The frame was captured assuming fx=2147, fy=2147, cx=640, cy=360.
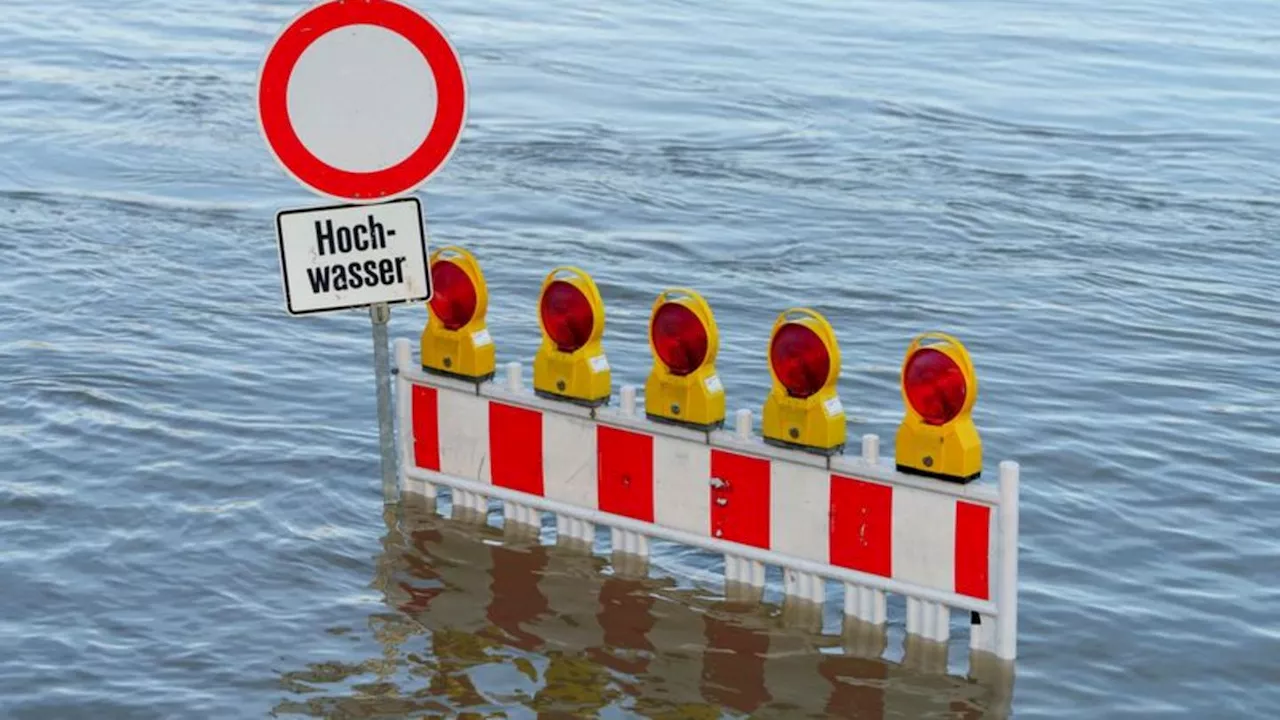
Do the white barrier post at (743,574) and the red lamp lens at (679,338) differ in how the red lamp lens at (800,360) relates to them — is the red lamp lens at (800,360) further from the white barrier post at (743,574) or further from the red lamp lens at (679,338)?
the white barrier post at (743,574)

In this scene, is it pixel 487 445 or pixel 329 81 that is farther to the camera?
pixel 487 445

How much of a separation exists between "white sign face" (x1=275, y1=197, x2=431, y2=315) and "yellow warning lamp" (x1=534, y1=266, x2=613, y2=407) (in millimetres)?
451

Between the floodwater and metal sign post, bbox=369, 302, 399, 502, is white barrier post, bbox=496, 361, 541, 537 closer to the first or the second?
the floodwater

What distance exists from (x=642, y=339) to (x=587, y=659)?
12.9 ft

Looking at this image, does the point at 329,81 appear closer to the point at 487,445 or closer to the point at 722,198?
the point at 487,445

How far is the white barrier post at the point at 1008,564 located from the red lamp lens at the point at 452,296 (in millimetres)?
2077

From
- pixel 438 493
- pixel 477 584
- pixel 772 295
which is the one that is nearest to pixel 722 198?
pixel 772 295

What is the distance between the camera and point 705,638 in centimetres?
686

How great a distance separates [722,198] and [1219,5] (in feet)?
36.0

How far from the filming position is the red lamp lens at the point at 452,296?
7.50 meters

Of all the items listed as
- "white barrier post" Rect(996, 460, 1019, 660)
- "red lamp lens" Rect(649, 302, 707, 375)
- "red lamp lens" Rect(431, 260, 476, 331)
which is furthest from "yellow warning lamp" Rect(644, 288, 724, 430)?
"white barrier post" Rect(996, 460, 1019, 660)

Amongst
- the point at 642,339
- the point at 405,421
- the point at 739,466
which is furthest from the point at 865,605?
the point at 642,339

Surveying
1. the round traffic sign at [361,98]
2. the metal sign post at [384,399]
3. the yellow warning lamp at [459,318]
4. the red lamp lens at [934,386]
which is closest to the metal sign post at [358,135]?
the round traffic sign at [361,98]

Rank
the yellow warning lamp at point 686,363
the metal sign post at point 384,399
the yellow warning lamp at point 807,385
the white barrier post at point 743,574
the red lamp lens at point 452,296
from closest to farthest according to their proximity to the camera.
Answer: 1. the yellow warning lamp at point 807,385
2. the yellow warning lamp at point 686,363
3. the white barrier post at point 743,574
4. the metal sign post at point 384,399
5. the red lamp lens at point 452,296
